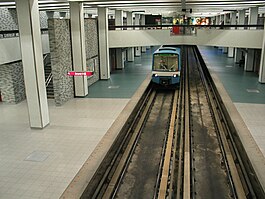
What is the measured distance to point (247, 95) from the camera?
15117 mm

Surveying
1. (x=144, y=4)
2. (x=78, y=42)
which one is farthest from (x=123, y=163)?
(x=144, y=4)

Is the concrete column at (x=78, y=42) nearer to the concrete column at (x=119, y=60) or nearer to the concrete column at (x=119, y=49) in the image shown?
the concrete column at (x=119, y=49)

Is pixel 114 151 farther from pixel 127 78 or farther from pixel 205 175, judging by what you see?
pixel 127 78

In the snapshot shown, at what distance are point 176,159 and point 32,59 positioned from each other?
243 inches

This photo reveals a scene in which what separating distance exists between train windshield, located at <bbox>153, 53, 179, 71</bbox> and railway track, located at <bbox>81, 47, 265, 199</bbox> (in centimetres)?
304

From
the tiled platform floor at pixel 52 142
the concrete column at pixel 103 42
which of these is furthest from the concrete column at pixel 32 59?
the concrete column at pixel 103 42

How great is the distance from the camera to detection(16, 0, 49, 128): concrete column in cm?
1017

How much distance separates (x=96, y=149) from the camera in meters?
9.12

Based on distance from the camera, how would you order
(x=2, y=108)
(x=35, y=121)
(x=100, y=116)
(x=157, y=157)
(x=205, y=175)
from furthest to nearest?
(x=2, y=108), (x=100, y=116), (x=35, y=121), (x=157, y=157), (x=205, y=175)

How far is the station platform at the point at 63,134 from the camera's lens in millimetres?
7552

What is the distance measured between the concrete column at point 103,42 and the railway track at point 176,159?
21.8 feet

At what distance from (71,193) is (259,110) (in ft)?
30.5

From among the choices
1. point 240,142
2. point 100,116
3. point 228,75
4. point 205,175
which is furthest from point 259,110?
point 228,75

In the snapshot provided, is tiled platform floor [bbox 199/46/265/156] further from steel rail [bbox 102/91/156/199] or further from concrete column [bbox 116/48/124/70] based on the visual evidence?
concrete column [bbox 116/48/124/70]
